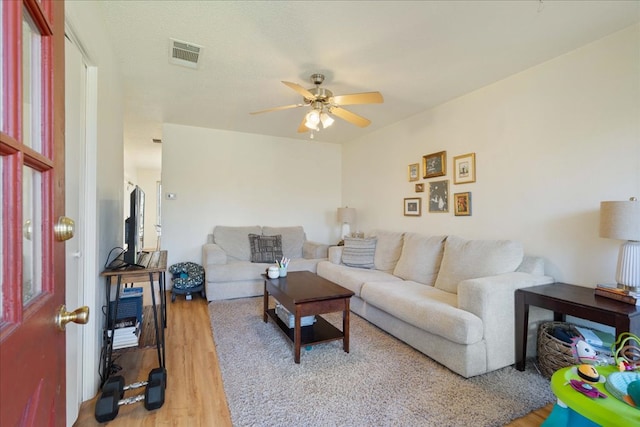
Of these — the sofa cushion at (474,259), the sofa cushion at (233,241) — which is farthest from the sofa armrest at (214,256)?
the sofa cushion at (474,259)

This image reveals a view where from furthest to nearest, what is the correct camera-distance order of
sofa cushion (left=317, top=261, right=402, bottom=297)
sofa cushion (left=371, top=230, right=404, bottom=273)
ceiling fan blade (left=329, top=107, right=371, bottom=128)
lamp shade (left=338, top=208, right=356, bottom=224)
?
lamp shade (left=338, top=208, right=356, bottom=224) < sofa cushion (left=371, top=230, right=404, bottom=273) < sofa cushion (left=317, top=261, right=402, bottom=297) < ceiling fan blade (left=329, top=107, right=371, bottom=128)

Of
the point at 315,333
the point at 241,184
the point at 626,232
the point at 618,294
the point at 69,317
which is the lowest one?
the point at 315,333

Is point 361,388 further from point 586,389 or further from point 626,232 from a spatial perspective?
point 626,232

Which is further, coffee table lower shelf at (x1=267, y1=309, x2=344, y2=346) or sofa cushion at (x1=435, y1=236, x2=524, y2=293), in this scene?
sofa cushion at (x1=435, y1=236, x2=524, y2=293)

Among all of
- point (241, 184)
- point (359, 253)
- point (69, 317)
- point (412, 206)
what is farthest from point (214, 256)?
point (69, 317)

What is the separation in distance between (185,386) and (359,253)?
7.98 feet

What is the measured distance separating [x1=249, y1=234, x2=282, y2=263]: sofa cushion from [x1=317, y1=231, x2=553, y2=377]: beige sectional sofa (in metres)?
1.04

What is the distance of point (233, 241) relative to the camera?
434cm

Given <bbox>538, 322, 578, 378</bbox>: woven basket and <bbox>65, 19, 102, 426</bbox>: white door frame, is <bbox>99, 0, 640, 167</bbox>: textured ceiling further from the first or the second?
<bbox>538, 322, 578, 378</bbox>: woven basket

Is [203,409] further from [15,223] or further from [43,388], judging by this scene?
[15,223]

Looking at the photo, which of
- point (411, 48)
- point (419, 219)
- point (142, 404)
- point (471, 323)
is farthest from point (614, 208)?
point (142, 404)

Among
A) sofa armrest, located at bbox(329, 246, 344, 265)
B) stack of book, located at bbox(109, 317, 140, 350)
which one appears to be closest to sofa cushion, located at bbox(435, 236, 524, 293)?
sofa armrest, located at bbox(329, 246, 344, 265)

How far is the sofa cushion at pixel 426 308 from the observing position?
2.02 metres

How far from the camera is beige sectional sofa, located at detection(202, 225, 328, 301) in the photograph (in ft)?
12.3
